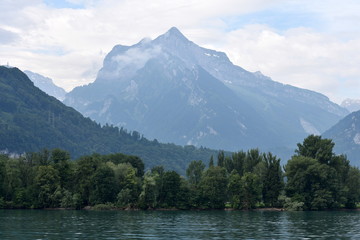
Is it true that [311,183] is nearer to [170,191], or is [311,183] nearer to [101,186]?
[170,191]

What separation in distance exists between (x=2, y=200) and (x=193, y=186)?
66.6 m

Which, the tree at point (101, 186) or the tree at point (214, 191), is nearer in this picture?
the tree at point (101, 186)

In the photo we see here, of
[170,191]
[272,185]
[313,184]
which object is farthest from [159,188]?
[313,184]

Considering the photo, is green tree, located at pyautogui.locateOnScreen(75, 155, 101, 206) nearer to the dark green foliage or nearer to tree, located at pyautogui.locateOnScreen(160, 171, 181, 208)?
tree, located at pyautogui.locateOnScreen(160, 171, 181, 208)

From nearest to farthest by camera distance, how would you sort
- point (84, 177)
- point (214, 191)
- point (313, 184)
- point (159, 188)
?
1. point (214, 191)
2. point (159, 188)
3. point (84, 177)
4. point (313, 184)

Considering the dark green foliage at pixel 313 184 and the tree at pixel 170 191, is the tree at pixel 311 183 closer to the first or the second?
the dark green foliage at pixel 313 184

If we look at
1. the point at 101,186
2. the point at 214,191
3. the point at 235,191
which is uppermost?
the point at 101,186

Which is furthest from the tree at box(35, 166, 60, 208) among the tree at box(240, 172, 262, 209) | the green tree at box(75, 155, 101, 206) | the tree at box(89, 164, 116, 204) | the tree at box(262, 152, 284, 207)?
the tree at box(262, 152, 284, 207)

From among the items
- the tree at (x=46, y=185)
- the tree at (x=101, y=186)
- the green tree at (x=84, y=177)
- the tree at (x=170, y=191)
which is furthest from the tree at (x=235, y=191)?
the tree at (x=46, y=185)

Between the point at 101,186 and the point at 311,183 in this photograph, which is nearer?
the point at 101,186

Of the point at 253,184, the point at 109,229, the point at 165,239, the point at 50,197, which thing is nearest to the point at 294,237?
the point at 165,239

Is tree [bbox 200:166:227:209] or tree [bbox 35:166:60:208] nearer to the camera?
tree [bbox 35:166:60:208]

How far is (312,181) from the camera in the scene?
192125 millimetres

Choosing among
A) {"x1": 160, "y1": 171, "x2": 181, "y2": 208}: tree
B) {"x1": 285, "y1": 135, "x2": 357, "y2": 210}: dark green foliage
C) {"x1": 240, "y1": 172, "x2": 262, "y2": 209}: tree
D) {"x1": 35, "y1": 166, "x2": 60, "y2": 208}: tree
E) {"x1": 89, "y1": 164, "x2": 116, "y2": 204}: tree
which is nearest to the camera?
{"x1": 35, "y1": 166, "x2": 60, "y2": 208}: tree
